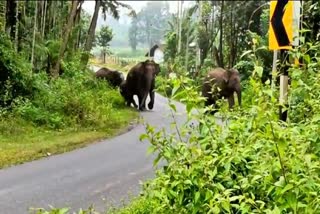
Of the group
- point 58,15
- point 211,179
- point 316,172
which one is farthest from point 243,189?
point 58,15

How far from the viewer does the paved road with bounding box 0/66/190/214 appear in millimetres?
7488

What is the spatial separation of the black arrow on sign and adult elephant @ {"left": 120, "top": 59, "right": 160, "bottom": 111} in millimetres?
16149

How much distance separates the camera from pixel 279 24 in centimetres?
479

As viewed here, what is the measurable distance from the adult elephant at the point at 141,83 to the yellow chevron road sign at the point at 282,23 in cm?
1614

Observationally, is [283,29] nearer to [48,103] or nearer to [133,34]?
[48,103]

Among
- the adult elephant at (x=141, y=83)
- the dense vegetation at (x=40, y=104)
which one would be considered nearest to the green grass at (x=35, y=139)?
the dense vegetation at (x=40, y=104)

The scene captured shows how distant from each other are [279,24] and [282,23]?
0.04 meters

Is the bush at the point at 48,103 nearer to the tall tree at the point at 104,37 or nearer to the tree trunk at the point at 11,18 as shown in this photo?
the tree trunk at the point at 11,18

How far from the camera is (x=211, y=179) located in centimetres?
380

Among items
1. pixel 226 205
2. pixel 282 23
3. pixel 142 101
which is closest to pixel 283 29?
pixel 282 23

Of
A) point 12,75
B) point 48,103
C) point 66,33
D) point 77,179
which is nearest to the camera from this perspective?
point 77,179

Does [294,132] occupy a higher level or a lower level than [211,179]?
higher

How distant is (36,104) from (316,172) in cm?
1173

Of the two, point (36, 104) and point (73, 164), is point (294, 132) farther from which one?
point (36, 104)
